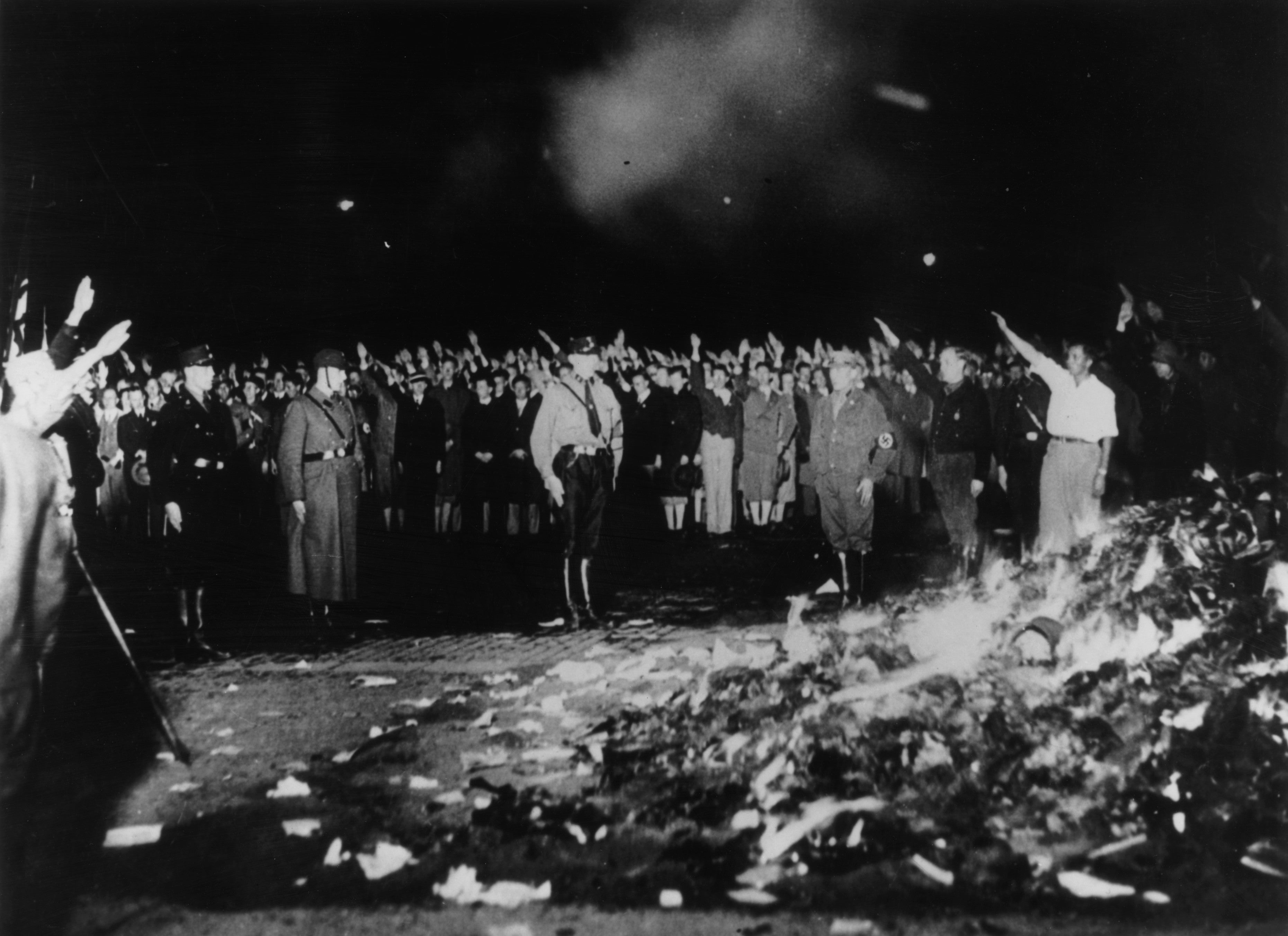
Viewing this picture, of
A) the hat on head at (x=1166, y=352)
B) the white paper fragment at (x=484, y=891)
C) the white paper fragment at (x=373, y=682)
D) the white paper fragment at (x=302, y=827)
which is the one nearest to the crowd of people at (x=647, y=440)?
the hat on head at (x=1166, y=352)

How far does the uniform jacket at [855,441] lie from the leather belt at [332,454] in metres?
1.90

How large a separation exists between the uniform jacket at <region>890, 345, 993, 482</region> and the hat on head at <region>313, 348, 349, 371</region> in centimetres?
234

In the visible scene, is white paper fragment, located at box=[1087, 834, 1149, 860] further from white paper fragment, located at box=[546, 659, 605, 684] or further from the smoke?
the smoke

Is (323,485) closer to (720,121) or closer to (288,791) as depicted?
(288,791)

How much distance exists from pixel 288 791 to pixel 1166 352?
3943 mm

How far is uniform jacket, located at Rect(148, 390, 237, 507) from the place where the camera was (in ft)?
12.7

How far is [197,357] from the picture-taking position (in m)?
3.82

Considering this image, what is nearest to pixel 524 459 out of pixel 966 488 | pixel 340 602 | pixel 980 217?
pixel 340 602

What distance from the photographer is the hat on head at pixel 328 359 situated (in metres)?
3.82

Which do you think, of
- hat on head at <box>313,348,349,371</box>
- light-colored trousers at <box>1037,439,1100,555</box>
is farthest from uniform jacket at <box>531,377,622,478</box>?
light-colored trousers at <box>1037,439,1100,555</box>

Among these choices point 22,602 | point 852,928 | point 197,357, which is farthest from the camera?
point 197,357

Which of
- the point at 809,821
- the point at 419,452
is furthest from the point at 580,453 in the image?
the point at 809,821

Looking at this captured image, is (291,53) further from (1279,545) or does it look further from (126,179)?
(1279,545)

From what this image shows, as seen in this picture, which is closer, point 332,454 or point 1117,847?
point 1117,847
